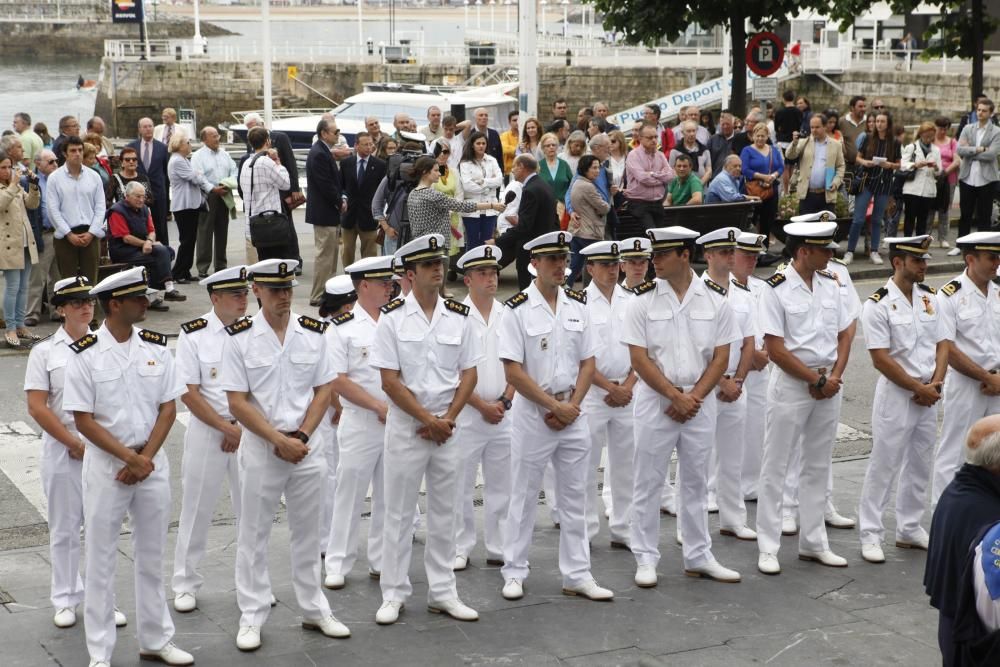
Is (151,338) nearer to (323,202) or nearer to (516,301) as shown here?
(516,301)

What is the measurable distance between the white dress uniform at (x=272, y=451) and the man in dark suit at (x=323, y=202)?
27.4ft

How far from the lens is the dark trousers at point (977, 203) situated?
1881cm

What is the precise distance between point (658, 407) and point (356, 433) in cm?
185

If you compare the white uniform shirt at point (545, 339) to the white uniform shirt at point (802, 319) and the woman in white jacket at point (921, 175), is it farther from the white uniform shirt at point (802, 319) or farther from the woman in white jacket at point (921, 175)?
the woman in white jacket at point (921, 175)

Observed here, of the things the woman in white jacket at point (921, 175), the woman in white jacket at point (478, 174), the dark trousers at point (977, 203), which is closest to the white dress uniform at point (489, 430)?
the woman in white jacket at point (478, 174)

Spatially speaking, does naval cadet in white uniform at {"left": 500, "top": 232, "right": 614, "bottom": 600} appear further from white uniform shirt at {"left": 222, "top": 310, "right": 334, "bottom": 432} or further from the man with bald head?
the man with bald head

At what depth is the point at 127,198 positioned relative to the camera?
14242 mm

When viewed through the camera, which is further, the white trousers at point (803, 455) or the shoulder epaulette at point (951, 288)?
the shoulder epaulette at point (951, 288)

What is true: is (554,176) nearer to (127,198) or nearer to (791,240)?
(127,198)

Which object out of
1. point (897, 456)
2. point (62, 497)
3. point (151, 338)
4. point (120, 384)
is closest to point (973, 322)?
point (897, 456)

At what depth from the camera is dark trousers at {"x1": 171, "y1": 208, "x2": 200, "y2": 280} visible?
1606 cm

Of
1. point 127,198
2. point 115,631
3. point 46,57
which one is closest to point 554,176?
point 127,198

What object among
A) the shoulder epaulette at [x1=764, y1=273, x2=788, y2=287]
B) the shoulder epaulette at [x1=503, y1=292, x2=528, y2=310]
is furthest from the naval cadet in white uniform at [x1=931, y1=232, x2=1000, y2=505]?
the shoulder epaulette at [x1=503, y1=292, x2=528, y2=310]

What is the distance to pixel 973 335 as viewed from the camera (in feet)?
28.6
